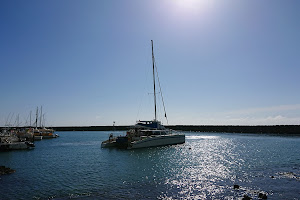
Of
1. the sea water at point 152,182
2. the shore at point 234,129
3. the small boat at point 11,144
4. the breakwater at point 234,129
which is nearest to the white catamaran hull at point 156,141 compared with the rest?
the sea water at point 152,182

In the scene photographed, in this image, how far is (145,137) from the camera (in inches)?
1671

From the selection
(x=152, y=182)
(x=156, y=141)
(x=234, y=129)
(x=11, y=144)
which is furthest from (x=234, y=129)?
(x=152, y=182)

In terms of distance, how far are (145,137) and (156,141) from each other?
2539 mm

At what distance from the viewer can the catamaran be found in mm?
40897

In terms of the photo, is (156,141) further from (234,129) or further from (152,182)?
(234,129)

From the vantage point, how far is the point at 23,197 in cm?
1473

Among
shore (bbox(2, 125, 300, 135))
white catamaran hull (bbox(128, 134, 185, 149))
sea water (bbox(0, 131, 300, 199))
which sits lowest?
shore (bbox(2, 125, 300, 135))

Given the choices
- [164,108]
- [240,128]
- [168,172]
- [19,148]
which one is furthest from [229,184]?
[240,128]

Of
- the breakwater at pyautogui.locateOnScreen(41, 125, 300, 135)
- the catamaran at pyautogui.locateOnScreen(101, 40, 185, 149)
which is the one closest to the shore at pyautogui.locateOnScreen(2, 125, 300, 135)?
the breakwater at pyautogui.locateOnScreen(41, 125, 300, 135)

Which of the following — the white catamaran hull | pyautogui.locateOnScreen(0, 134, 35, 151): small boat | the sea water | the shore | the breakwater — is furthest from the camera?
the breakwater

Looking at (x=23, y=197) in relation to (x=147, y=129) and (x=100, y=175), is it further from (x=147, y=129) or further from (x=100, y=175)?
(x=147, y=129)

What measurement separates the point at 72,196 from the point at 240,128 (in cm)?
12016

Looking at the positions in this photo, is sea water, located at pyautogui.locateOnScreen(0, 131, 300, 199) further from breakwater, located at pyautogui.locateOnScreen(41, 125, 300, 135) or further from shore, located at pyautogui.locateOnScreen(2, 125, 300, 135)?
breakwater, located at pyautogui.locateOnScreen(41, 125, 300, 135)

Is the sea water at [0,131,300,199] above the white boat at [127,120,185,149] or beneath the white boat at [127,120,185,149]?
beneath
